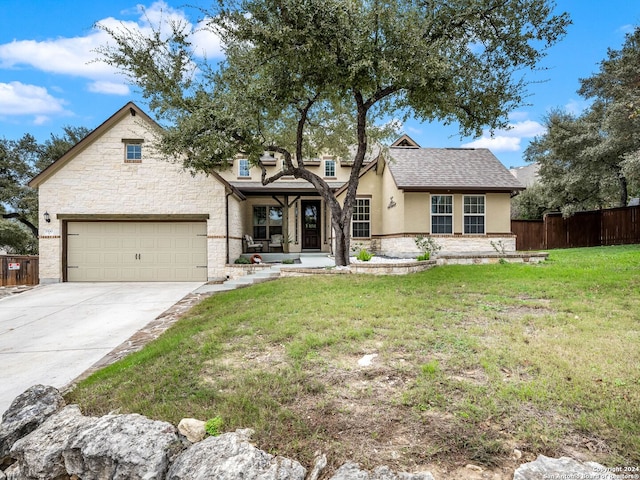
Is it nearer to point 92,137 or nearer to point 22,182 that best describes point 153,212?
point 92,137

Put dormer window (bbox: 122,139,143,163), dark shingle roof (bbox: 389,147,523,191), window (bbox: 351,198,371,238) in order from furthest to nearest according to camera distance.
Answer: window (bbox: 351,198,371,238) < dark shingle roof (bbox: 389,147,523,191) < dormer window (bbox: 122,139,143,163)

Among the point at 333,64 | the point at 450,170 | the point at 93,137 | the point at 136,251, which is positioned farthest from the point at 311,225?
the point at 333,64

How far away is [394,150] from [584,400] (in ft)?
48.5

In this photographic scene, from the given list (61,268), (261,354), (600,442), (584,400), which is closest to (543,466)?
(600,442)

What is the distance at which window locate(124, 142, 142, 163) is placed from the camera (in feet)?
41.0

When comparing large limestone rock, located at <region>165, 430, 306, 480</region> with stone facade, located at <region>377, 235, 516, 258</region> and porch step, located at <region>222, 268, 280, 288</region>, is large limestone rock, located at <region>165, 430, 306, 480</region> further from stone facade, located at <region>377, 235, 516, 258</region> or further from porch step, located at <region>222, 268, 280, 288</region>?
stone facade, located at <region>377, 235, 516, 258</region>

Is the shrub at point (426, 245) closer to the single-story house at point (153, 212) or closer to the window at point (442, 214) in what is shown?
the single-story house at point (153, 212)

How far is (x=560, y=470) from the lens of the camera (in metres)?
2.11

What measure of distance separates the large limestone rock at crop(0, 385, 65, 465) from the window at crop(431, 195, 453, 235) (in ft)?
43.6

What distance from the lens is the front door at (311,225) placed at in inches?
675

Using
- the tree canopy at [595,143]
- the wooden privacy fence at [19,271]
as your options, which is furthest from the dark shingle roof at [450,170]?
the wooden privacy fence at [19,271]

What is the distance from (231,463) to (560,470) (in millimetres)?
2157

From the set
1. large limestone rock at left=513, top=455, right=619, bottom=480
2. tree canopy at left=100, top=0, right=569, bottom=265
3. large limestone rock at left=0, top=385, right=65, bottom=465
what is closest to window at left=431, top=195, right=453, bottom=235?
tree canopy at left=100, top=0, right=569, bottom=265

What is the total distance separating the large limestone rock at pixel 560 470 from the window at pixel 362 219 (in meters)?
13.8
